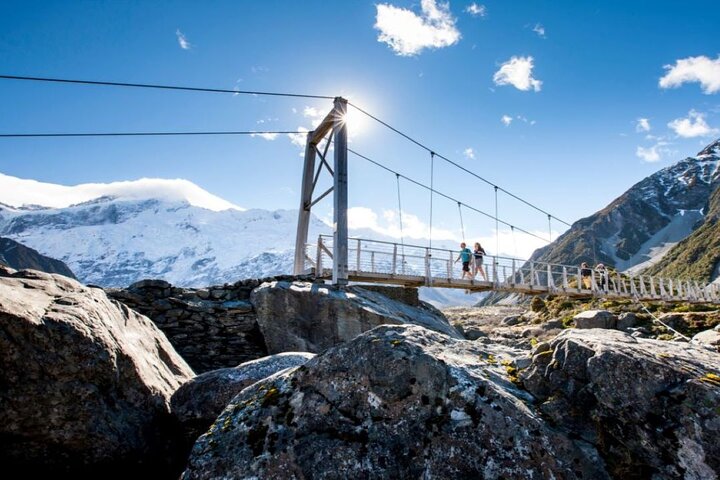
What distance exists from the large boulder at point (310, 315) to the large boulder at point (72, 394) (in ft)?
20.3

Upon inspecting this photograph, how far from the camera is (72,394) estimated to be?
14.0 ft

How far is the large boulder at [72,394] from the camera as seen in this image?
13.4ft

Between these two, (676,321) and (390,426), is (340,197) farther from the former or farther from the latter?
(676,321)

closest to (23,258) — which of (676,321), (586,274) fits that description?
(586,274)

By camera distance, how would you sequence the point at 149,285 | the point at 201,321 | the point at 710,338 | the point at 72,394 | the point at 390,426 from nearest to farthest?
the point at 390,426
the point at 72,394
the point at 149,285
the point at 201,321
the point at 710,338

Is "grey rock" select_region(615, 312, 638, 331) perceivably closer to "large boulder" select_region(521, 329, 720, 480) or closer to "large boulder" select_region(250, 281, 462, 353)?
"large boulder" select_region(250, 281, 462, 353)

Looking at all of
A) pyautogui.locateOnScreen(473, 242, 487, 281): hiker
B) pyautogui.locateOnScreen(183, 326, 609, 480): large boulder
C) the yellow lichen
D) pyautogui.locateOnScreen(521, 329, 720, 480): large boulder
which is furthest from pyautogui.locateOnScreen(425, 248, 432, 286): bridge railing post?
the yellow lichen

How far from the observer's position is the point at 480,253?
1972 centimetres

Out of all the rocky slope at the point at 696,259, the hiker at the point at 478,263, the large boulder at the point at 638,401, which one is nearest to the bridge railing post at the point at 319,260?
the hiker at the point at 478,263

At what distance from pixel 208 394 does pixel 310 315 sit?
6.87 m

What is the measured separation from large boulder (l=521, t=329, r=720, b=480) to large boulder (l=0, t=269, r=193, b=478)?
4.08m

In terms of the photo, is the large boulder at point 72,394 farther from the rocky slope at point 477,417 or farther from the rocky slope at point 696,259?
the rocky slope at point 696,259

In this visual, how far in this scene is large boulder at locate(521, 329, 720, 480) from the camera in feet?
8.64

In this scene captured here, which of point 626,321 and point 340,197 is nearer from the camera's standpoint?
point 340,197
